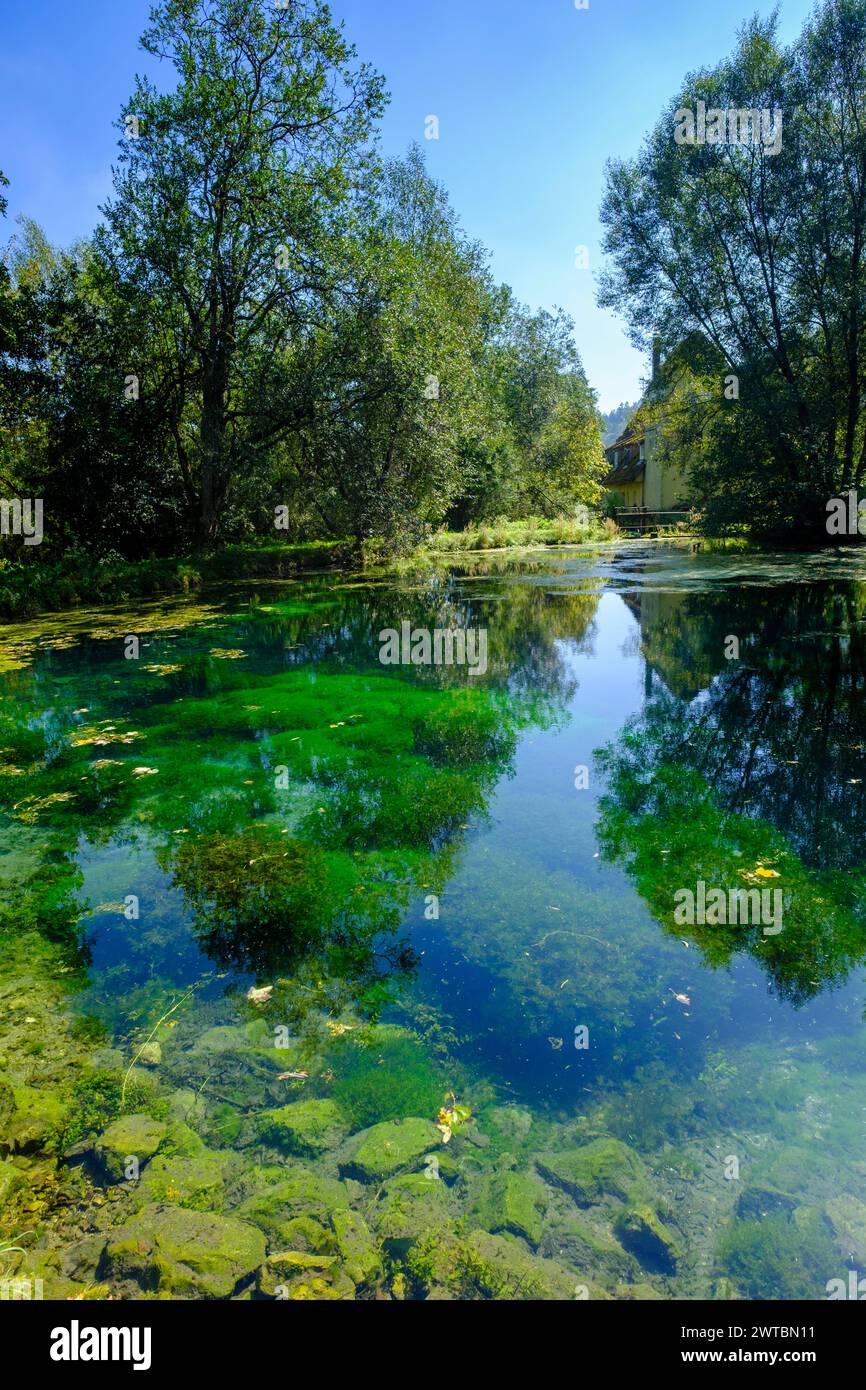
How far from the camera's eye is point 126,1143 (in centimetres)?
285

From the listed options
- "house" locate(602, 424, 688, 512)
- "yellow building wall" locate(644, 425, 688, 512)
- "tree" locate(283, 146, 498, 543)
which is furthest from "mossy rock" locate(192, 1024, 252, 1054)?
"yellow building wall" locate(644, 425, 688, 512)

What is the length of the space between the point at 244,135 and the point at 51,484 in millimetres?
10382

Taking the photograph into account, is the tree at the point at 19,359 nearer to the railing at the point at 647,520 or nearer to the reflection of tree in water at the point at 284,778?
the reflection of tree in water at the point at 284,778

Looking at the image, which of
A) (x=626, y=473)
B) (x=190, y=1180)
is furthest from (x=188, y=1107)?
(x=626, y=473)

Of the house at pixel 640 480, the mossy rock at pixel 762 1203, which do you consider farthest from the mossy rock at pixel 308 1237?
the house at pixel 640 480

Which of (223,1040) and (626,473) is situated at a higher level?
(626,473)

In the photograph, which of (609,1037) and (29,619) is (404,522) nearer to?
(29,619)

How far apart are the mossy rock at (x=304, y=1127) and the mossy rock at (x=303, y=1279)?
0.45m

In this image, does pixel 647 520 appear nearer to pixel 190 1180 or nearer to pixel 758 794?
pixel 758 794

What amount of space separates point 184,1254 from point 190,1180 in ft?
1.11

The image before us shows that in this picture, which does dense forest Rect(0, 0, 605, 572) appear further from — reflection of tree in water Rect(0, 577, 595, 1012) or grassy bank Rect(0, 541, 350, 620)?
reflection of tree in water Rect(0, 577, 595, 1012)

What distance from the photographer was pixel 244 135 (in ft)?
64.7

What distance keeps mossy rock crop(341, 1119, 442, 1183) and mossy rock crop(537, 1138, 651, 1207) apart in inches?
17.2

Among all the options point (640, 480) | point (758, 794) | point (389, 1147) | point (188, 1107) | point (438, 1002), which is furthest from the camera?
point (640, 480)
